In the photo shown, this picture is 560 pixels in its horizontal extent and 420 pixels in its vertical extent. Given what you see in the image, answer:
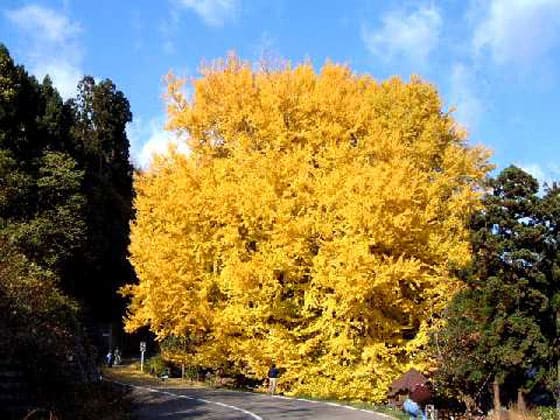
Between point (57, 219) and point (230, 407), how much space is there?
16.7m

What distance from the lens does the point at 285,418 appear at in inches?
627

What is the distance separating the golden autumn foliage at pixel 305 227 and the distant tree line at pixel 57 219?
476cm

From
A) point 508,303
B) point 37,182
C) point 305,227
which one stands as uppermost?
point 37,182

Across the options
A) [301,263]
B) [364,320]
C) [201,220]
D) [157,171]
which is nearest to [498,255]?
[364,320]

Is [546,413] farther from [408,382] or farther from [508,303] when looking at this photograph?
[408,382]

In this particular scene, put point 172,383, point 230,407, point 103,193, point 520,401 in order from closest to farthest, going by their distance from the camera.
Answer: point 230,407 → point 520,401 → point 172,383 → point 103,193

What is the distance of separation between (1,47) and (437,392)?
25.2m

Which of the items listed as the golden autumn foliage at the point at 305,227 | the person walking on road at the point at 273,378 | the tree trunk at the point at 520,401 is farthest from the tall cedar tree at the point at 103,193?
the tree trunk at the point at 520,401

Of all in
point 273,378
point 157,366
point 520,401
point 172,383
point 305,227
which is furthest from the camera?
point 157,366

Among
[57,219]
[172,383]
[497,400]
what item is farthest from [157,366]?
[497,400]

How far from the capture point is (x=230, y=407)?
17984 millimetres

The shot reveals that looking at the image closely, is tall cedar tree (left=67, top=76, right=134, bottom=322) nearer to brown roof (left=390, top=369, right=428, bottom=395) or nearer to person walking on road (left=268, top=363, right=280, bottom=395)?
person walking on road (left=268, top=363, right=280, bottom=395)

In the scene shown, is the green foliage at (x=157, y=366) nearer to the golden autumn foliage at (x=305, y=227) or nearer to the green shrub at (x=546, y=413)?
the golden autumn foliage at (x=305, y=227)

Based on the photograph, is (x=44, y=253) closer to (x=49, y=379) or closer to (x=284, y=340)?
(x=284, y=340)
